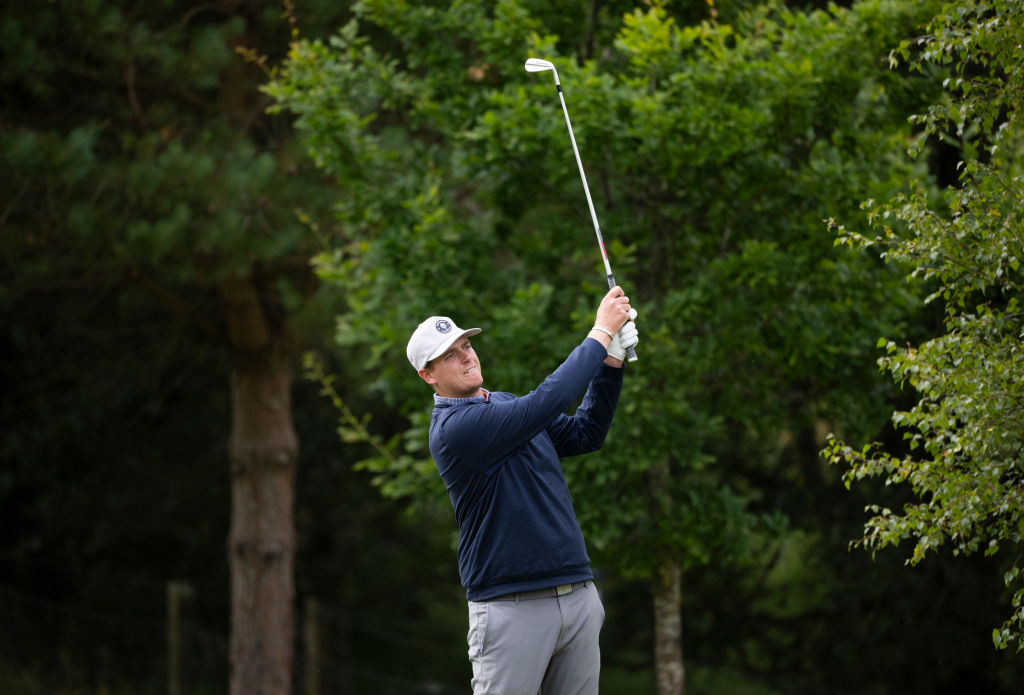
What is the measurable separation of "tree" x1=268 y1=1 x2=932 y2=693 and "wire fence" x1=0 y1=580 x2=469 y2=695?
4.95m

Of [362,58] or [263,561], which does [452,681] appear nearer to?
[263,561]

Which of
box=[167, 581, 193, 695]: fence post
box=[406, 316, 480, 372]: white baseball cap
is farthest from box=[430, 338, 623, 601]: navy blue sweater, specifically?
box=[167, 581, 193, 695]: fence post

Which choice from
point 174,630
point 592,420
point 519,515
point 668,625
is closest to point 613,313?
point 592,420

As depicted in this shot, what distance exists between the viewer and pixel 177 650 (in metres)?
9.64

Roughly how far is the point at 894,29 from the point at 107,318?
25.6 ft

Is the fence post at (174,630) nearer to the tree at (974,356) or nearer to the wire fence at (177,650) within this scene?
the wire fence at (177,650)

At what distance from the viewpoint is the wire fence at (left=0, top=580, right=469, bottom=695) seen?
9.95 metres

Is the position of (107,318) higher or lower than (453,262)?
higher

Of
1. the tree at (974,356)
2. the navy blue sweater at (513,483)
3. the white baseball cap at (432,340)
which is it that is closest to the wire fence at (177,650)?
the navy blue sweater at (513,483)

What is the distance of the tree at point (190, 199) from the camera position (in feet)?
20.9

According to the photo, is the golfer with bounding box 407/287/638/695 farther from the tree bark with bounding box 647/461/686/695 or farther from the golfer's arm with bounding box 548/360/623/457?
the tree bark with bounding box 647/461/686/695

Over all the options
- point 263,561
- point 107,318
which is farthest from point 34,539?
point 263,561

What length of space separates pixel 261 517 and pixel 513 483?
19.1 feet

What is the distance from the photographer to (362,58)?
5.14 m
